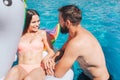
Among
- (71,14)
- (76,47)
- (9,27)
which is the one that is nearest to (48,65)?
(76,47)

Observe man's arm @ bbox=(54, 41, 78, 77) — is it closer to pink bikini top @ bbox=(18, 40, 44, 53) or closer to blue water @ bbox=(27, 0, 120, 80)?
pink bikini top @ bbox=(18, 40, 44, 53)

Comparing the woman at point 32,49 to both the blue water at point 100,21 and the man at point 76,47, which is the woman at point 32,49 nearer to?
the man at point 76,47

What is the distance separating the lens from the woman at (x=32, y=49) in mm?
3566

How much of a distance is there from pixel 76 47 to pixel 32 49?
74 cm

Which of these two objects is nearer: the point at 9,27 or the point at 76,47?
the point at 9,27

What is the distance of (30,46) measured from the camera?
3.77m

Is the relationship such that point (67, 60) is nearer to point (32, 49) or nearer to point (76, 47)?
point (76, 47)

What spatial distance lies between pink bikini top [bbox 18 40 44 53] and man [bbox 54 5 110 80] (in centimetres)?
46

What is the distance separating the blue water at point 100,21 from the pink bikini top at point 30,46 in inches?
35.8

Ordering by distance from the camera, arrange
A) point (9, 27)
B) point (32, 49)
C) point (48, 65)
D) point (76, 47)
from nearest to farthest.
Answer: point (9, 27)
point (76, 47)
point (48, 65)
point (32, 49)

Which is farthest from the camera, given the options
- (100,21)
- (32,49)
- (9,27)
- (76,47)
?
(100,21)

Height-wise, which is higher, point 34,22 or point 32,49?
point 34,22

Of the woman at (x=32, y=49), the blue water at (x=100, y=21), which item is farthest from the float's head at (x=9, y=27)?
the blue water at (x=100, y=21)

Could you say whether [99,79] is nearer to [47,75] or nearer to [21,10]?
[47,75]
